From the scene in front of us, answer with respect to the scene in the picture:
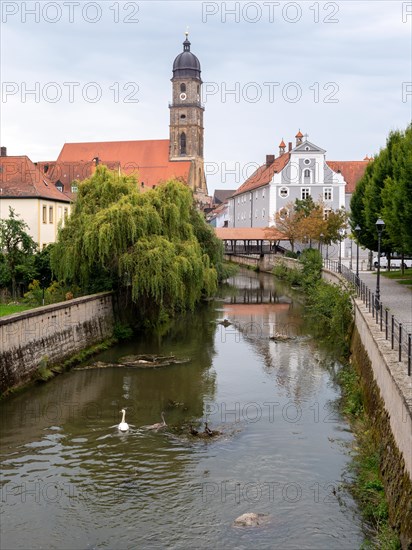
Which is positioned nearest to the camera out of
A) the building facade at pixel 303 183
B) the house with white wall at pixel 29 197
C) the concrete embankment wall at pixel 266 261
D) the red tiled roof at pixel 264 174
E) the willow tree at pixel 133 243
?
the willow tree at pixel 133 243

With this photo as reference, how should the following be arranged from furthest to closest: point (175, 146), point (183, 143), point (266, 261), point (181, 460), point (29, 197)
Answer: point (183, 143) → point (175, 146) → point (266, 261) → point (29, 197) → point (181, 460)

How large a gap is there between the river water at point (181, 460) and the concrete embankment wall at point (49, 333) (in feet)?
2.35

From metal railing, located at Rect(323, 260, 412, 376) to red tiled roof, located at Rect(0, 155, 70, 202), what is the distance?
1797 centimetres

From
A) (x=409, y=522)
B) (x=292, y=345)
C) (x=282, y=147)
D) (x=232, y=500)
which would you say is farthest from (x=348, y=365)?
(x=282, y=147)

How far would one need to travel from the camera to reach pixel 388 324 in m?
18.2

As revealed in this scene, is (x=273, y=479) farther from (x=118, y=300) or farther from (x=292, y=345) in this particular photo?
(x=118, y=300)

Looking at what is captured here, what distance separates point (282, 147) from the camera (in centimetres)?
7706

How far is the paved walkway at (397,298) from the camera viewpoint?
20688 mm

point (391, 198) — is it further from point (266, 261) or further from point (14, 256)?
point (266, 261)

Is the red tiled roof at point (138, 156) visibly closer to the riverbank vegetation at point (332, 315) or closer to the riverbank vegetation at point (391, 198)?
the riverbank vegetation at point (391, 198)

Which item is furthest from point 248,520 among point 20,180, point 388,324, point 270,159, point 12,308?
point 270,159

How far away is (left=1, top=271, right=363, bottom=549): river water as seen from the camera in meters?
10.5

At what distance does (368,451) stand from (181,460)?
142 inches

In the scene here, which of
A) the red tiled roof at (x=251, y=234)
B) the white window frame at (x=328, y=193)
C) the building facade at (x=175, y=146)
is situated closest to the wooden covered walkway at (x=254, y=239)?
the red tiled roof at (x=251, y=234)
